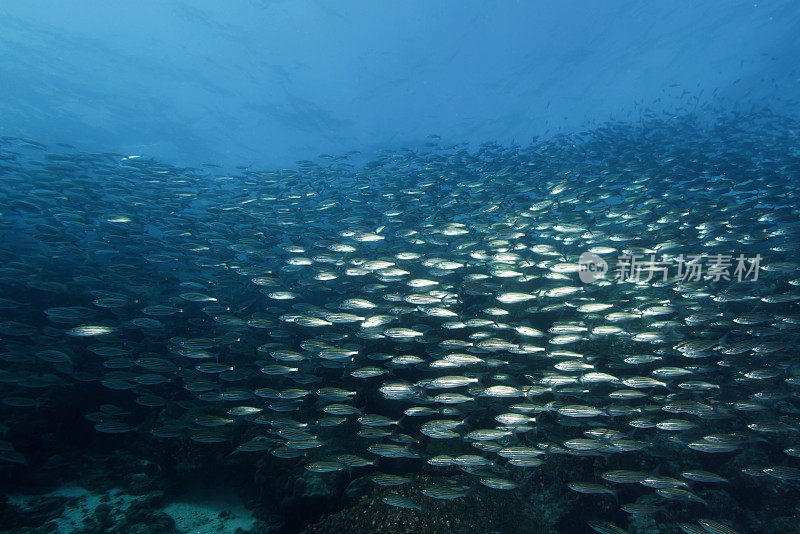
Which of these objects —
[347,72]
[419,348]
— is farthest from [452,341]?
[347,72]

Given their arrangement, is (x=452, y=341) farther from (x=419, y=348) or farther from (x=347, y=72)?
(x=347, y=72)

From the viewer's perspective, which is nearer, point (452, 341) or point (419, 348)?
point (452, 341)

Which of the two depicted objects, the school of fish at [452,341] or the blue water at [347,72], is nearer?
the school of fish at [452,341]

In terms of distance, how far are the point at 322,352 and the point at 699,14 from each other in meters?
44.3

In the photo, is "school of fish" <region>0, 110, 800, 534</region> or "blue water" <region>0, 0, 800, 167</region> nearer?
"school of fish" <region>0, 110, 800, 534</region>

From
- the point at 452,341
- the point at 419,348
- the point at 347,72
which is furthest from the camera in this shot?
the point at 347,72

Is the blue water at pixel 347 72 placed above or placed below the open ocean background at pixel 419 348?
above

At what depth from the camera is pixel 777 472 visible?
5715mm

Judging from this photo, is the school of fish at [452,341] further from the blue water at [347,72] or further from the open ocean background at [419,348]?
the blue water at [347,72]

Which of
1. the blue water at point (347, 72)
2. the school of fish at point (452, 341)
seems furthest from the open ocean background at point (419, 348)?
the blue water at point (347, 72)

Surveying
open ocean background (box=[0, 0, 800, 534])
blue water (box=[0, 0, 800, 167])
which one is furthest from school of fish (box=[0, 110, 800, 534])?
blue water (box=[0, 0, 800, 167])

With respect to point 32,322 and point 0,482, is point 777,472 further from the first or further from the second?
point 32,322

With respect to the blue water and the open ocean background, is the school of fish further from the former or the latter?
the blue water

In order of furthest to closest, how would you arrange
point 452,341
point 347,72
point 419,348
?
point 347,72 → point 419,348 → point 452,341
